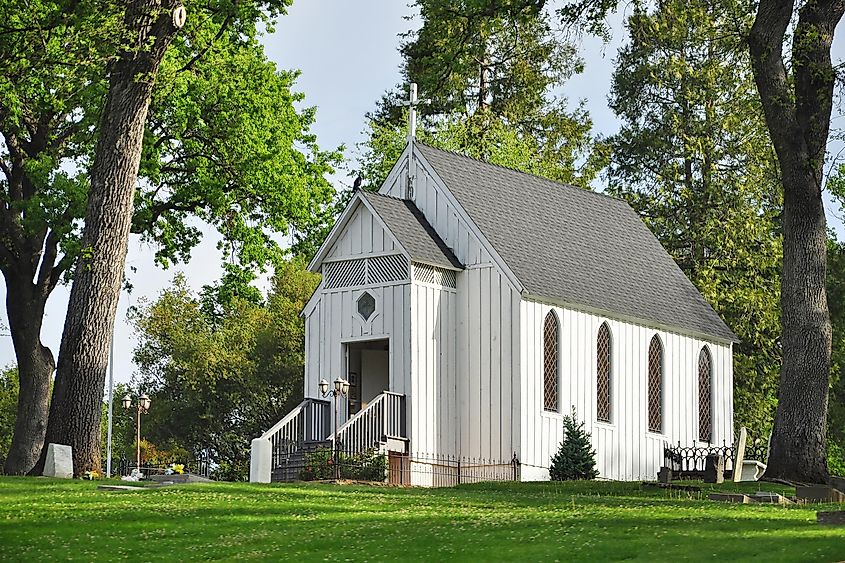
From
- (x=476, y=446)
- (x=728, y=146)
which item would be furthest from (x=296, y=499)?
(x=728, y=146)

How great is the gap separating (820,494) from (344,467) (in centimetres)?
1148

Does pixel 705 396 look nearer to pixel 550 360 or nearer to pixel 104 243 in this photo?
pixel 550 360

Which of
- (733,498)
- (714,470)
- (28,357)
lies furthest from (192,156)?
(733,498)

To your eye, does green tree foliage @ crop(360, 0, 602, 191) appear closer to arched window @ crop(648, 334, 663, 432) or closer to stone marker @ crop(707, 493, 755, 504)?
arched window @ crop(648, 334, 663, 432)

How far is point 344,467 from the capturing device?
1169 inches

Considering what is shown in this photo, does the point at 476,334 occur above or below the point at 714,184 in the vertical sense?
below

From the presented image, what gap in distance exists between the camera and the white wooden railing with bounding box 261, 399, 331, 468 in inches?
1240

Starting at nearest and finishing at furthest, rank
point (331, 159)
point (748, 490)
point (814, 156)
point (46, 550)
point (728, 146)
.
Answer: point (46, 550)
point (748, 490)
point (814, 156)
point (331, 159)
point (728, 146)

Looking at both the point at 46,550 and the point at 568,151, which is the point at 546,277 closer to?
the point at 46,550

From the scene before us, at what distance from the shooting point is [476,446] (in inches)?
1278

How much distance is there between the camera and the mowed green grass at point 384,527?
14.2 metres

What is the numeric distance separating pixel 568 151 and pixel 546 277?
2699 centimetres

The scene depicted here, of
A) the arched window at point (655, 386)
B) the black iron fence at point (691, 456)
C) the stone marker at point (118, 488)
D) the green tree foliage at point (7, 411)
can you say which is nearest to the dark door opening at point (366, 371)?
the arched window at point (655, 386)

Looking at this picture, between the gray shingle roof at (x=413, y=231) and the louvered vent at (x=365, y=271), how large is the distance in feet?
1.45
